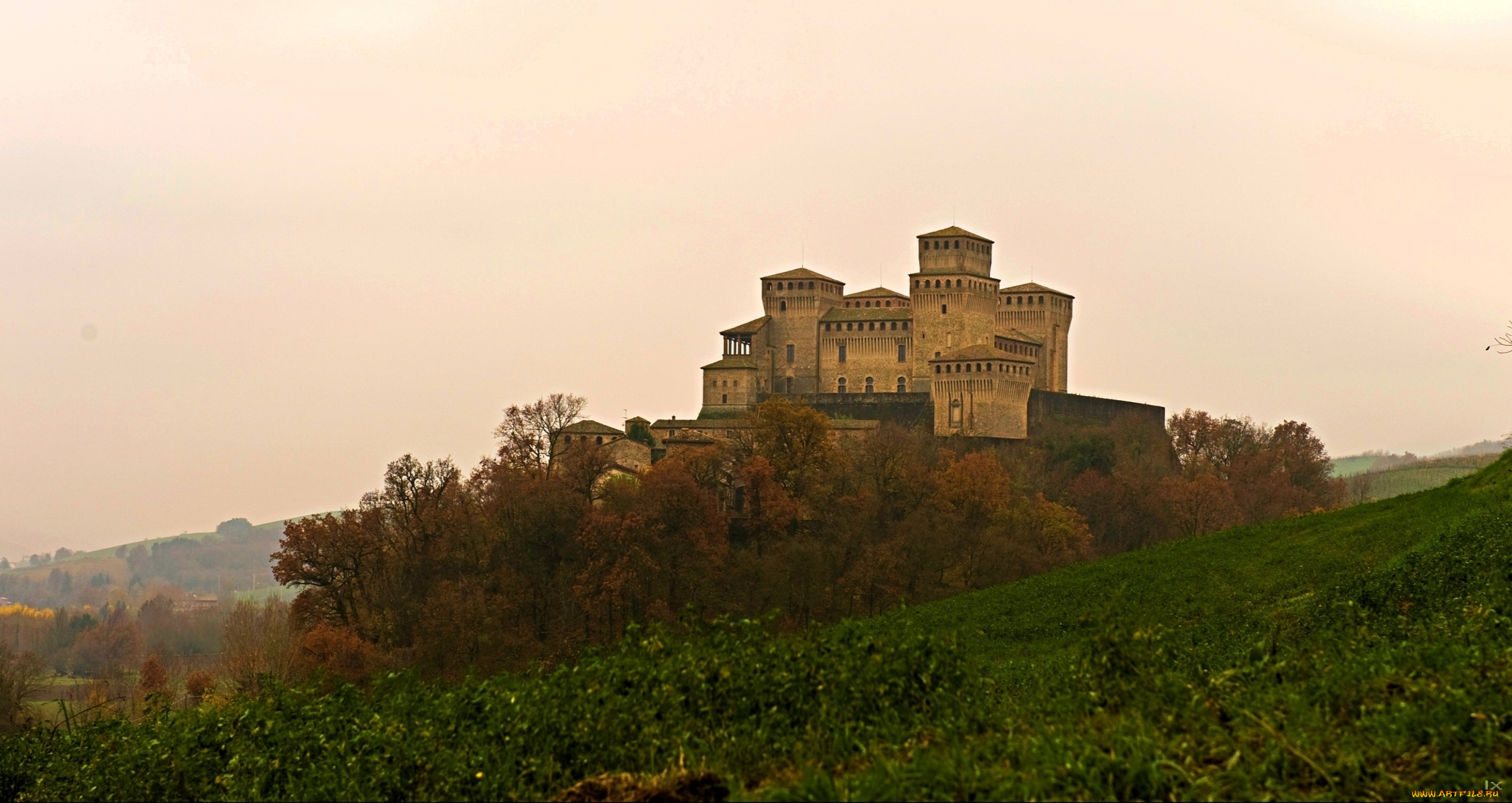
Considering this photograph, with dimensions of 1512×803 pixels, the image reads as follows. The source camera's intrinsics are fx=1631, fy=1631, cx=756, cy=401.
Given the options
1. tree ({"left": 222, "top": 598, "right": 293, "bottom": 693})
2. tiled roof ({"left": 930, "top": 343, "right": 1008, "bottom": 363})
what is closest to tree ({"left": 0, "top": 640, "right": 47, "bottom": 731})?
tree ({"left": 222, "top": 598, "right": 293, "bottom": 693})

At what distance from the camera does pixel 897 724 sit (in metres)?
11.1

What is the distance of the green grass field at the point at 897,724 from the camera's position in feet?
30.2

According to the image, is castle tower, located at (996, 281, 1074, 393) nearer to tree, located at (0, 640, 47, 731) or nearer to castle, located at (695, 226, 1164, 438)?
castle, located at (695, 226, 1164, 438)

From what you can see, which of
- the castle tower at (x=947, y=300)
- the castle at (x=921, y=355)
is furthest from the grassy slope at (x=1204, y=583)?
the castle tower at (x=947, y=300)

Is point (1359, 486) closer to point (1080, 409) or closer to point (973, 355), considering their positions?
point (1080, 409)

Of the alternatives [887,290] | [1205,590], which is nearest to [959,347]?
[887,290]

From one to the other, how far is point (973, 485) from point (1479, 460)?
1512 inches

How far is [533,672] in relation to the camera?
13359 mm

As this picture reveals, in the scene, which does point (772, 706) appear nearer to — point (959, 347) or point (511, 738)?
point (511, 738)

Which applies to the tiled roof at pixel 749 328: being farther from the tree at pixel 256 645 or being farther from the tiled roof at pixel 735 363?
the tree at pixel 256 645

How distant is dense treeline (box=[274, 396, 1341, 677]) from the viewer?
46.2 metres

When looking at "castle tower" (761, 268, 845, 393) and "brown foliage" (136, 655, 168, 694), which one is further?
"castle tower" (761, 268, 845, 393)

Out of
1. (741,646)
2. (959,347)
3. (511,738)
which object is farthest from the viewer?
(959,347)

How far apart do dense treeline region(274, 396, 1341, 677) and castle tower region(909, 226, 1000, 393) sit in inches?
279
